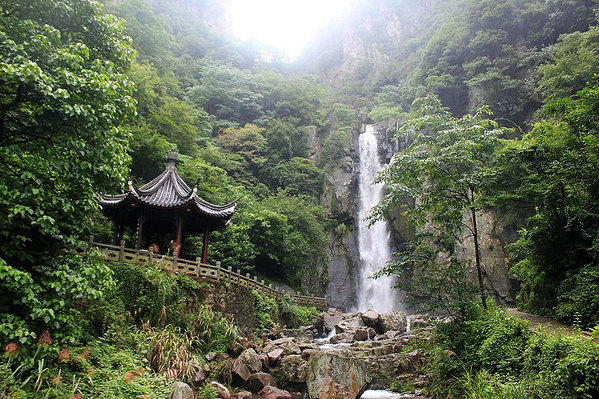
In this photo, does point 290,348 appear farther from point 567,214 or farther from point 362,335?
point 567,214

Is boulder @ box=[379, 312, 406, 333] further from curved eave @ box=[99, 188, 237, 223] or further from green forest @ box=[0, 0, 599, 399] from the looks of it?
curved eave @ box=[99, 188, 237, 223]

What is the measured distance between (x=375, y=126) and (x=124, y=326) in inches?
1252

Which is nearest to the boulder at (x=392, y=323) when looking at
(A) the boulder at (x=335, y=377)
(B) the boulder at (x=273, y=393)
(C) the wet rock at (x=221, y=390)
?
(A) the boulder at (x=335, y=377)

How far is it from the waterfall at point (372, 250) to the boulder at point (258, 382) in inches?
575

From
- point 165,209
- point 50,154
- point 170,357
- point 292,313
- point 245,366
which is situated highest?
point 165,209

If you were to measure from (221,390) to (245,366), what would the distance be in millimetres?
1310

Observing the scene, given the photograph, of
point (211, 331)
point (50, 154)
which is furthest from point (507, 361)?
point (50, 154)

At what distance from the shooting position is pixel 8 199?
504cm

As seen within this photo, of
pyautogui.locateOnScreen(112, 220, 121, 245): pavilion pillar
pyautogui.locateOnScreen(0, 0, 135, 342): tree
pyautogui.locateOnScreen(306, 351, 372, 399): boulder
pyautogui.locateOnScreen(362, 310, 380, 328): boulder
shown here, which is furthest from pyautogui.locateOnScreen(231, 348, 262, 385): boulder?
pyautogui.locateOnScreen(362, 310, 380, 328): boulder

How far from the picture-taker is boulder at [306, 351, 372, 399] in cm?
783

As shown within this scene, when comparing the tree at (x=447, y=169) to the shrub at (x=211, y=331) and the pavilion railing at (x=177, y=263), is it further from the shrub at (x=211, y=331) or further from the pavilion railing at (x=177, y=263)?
the pavilion railing at (x=177, y=263)

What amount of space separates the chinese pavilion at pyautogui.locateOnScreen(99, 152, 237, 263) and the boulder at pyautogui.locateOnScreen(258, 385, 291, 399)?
5434mm

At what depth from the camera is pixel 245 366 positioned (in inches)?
369

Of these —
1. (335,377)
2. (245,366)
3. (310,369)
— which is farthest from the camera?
(245,366)
